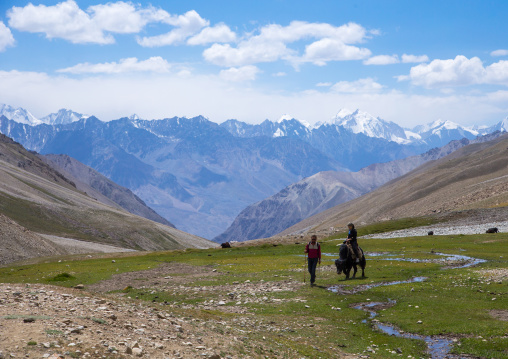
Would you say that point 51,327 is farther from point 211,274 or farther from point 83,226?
point 83,226

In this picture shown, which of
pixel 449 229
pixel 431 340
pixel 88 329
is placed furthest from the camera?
pixel 449 229

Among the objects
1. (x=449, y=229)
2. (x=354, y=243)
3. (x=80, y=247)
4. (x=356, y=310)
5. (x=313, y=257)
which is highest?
(x=354, y=243)

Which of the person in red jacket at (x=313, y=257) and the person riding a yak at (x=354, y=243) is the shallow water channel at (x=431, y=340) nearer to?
the person in red jacket at (x=313, y=257)

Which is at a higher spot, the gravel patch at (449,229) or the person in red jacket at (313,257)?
the person in red jacket at (313,257)

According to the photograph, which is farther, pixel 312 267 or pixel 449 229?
pixel 449 229

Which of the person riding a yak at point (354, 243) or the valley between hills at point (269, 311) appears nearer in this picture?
the valley between hills at point (269, 311)

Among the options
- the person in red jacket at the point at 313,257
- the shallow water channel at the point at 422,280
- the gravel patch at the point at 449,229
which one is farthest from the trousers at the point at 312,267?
the gravel patch at the point at 449,229

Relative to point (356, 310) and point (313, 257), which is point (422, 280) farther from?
point (356, 310)

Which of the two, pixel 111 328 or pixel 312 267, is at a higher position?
pixel 111 328

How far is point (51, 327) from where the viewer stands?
15.2 meters

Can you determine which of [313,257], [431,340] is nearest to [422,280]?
[313,257]

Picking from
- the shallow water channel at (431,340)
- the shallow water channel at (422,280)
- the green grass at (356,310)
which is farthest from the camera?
the shallow water channel at (422,280)

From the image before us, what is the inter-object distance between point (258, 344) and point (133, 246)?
164417 mm

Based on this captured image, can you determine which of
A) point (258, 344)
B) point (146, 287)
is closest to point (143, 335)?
point (258, 344)
